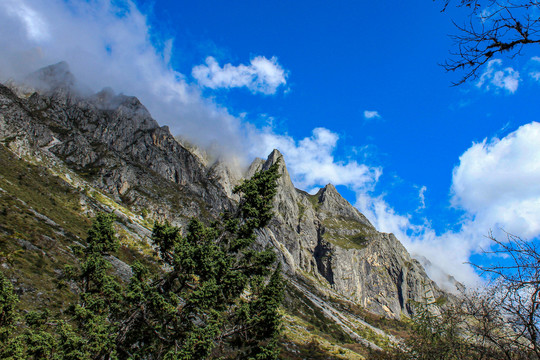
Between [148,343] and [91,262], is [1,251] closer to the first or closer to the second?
[91,262]

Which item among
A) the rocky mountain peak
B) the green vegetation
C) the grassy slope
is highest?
the rocky mountain peak

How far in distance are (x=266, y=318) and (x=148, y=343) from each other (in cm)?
520

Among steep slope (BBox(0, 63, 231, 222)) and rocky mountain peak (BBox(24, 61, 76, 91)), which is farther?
rocky mountain peak (BBox(24, 61, 76, 91))

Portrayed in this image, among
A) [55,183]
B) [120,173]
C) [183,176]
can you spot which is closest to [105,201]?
[55,183]

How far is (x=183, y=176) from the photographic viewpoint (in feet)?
567

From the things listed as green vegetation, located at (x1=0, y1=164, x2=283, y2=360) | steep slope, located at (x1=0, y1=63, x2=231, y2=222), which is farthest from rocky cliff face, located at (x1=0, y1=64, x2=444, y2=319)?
green vegetation, located at (x1=0, y1=164, x2=283, y2=360)

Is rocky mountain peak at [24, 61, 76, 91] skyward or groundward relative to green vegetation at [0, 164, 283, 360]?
skyward

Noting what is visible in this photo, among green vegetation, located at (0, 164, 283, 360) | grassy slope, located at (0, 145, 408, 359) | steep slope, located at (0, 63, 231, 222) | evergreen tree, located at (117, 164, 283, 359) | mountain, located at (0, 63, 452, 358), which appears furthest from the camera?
steep slope, located at (0, 63, 231, 222)

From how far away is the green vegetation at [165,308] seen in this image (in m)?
10.3

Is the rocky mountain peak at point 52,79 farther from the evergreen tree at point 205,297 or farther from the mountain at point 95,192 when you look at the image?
the evergreen tree at point 205,297

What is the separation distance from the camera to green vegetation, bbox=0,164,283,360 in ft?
33.7

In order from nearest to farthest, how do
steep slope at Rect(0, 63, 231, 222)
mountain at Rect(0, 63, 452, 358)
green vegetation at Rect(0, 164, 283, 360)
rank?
1. green vegetation at Rect(0, 164, 283, 360)
2. mountain at Rect(0, 63, 452, 358)
3. steep slope at Rect(0, 63, 231, 222)

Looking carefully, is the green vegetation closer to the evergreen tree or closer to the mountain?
the evergreen tree

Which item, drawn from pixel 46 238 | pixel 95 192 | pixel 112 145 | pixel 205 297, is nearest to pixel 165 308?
pixel 205 297
